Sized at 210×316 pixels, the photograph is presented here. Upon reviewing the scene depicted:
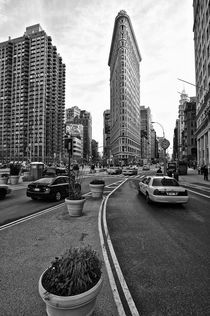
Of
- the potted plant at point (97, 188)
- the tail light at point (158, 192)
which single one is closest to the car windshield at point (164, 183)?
the tail light at point (158, 192)

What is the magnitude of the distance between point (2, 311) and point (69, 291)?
1.43m

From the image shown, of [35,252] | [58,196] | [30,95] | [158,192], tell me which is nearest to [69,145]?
[58,196]

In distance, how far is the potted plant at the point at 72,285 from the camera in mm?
2023

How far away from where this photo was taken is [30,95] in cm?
14225

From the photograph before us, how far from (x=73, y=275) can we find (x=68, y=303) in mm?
272

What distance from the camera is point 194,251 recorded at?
4668mm

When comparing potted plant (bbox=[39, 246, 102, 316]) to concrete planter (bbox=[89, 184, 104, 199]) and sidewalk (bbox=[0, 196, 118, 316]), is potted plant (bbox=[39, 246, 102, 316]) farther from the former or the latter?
concrete planter (bbox=[89, 184, 104, 199])

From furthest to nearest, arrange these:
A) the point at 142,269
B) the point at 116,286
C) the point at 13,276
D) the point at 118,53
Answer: the point at 118,53
the point at 142,269
the point at 13,276
the point at 116,286

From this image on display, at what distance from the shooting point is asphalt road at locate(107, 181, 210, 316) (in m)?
2.84

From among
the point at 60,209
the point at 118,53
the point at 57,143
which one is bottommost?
the point at 60,209

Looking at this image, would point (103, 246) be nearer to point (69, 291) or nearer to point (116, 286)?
point (116, 286)

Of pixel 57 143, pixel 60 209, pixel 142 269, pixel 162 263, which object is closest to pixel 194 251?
pixel 162 263

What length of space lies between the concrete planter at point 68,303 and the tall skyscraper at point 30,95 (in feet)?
451

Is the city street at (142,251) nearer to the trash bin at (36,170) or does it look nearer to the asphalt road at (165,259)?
the asphalt road at (165,259)
